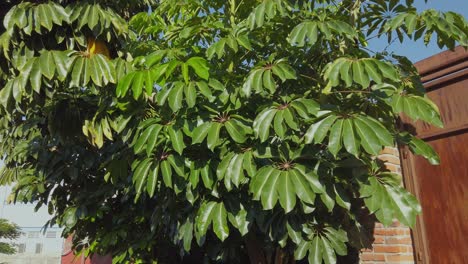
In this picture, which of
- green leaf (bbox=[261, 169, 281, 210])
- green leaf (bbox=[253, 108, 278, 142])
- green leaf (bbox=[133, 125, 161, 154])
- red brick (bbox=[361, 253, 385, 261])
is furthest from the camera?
red brick (bbox=[361, 253, 385, 261])

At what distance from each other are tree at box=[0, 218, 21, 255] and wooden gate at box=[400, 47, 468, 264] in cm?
2442

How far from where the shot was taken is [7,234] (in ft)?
79.2

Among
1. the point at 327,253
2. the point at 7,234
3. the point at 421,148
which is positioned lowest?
the point at 7,234

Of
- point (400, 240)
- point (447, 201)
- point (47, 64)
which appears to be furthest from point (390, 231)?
point (47, 64)

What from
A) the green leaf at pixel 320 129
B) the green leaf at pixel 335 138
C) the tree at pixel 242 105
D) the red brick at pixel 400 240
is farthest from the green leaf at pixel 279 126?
the red brick at pixel 400 240

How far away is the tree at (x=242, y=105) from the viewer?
211cm

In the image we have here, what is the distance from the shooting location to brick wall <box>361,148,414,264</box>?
10.6 feet

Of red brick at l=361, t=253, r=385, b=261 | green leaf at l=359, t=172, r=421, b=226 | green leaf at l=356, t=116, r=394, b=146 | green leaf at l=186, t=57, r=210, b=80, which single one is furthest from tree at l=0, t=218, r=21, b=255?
green leaf at l=356, t=116, r=394, b=146

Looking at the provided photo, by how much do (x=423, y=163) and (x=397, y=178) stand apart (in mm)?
1232

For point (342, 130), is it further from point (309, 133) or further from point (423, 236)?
point (423, 236)

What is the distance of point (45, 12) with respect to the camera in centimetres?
271

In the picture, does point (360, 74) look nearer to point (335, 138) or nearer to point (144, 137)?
point (335, 138)

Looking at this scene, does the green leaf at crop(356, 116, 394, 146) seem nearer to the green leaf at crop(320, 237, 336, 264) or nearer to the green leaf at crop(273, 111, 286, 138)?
the green leaf at crop(273, 111, 286, 138)

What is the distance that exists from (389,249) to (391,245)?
0.03 m
